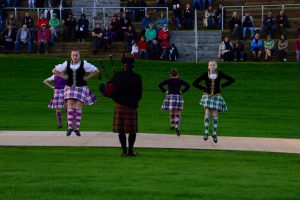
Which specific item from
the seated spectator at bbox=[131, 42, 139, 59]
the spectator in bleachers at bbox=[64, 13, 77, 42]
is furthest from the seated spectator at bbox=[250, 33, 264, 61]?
the spectator in bleachers at bbox=[64, 13, 77, 42]

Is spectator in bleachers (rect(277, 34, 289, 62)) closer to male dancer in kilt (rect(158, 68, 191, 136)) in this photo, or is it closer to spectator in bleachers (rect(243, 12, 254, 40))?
spectator in bleachers (rect(243, 12, 254, 40))

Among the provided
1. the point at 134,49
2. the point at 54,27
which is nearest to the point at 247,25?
the point at 134,49

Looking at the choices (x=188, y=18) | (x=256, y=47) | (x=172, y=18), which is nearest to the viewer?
(x=256, y=47)

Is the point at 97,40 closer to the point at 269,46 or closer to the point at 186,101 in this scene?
the point at 269,46

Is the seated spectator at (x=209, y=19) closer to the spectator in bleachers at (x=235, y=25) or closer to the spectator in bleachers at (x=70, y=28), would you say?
the spectator in bleachers at (x=235, y=25)

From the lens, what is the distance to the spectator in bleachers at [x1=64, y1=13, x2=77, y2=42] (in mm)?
43291

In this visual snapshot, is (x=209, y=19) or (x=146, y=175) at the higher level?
(x=209, y=19)

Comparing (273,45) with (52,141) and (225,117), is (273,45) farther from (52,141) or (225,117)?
(52,141)

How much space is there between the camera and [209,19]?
43812 millimetres

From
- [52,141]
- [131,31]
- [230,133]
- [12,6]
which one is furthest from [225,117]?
[12,6]

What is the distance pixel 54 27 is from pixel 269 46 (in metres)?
9.33

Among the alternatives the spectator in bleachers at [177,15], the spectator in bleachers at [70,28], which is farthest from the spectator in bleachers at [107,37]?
the spectator in bleachers at [177,15]

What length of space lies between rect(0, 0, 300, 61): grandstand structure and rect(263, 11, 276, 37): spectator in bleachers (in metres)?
0.49

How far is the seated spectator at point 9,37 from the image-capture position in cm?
4272
